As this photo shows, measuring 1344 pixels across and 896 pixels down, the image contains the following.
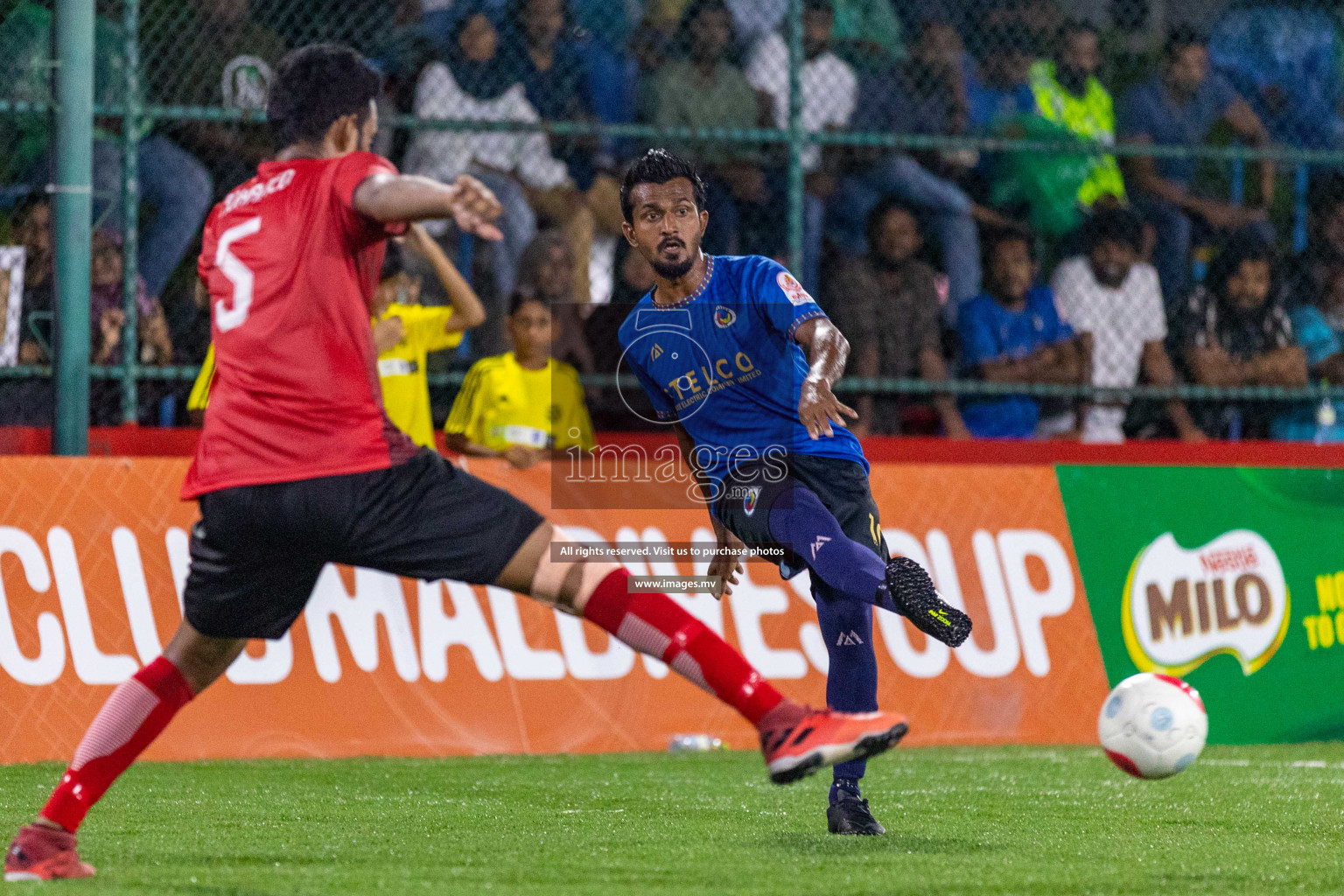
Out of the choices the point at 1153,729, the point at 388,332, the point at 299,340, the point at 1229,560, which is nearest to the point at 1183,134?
the point at 1229,560

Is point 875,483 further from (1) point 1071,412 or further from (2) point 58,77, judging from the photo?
(2) point 58,77

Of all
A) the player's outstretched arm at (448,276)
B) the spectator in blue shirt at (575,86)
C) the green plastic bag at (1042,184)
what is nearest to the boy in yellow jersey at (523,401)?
the spectator in blue shirt at (575,86)

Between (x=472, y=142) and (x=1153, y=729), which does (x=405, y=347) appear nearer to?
(x=472, y=142)

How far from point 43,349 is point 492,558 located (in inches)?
193

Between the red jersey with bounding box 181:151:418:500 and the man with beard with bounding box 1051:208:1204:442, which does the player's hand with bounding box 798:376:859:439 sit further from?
the man with beard with bounding box 1051:208:1204:442

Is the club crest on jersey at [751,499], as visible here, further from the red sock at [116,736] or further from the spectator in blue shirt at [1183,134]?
the spectator in blue shirt at [1183,134]

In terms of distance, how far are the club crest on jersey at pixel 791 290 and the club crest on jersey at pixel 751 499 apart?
23.8 inches

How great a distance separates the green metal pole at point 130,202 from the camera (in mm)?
8750

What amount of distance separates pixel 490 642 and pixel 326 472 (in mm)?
4194

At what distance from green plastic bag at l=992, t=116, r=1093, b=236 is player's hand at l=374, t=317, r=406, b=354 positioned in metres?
3.97

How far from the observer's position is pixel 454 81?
9688 mm

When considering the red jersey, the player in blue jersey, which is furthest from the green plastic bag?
the red jersey

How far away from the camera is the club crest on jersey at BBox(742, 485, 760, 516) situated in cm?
561

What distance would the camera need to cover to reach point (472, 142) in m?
9.59
